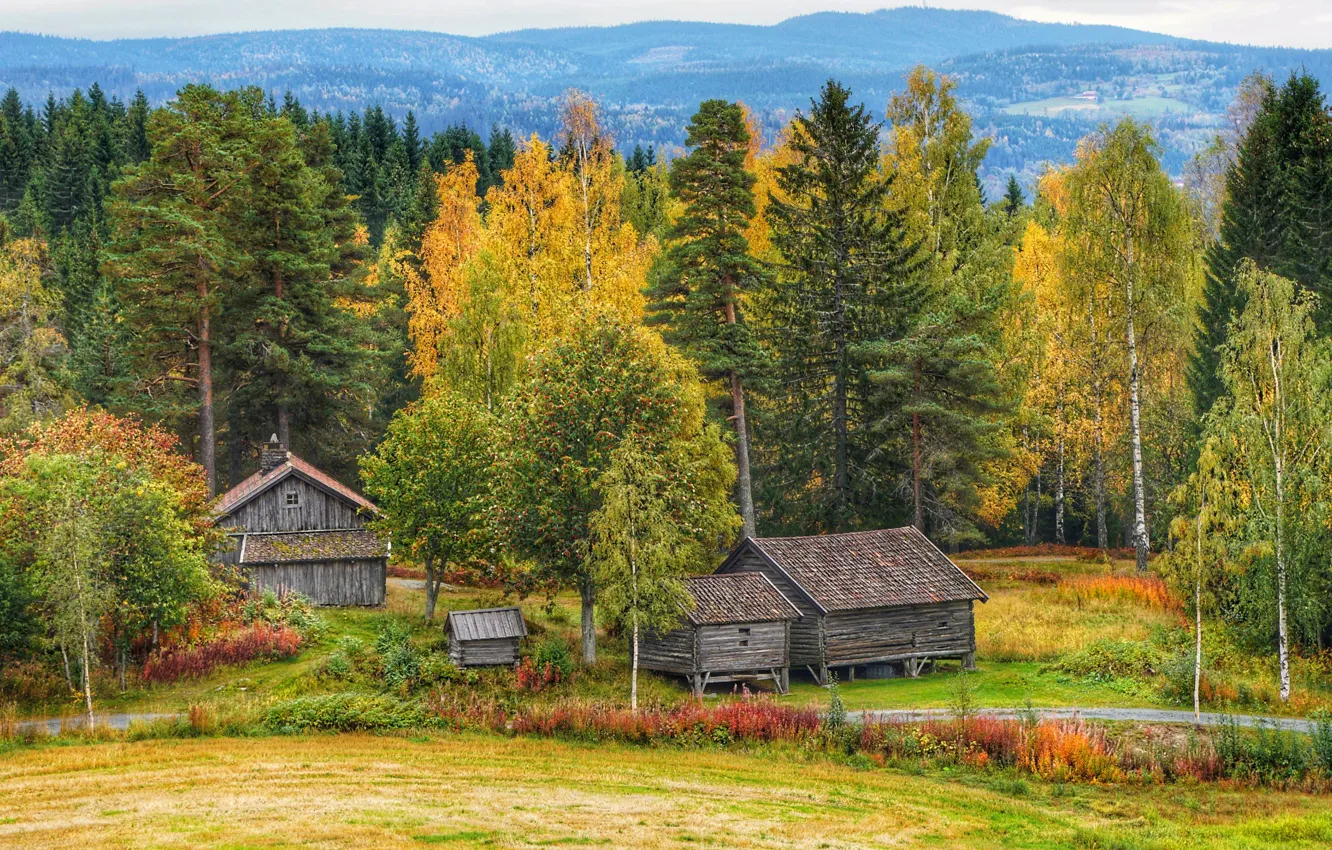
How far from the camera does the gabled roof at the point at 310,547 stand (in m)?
51.8

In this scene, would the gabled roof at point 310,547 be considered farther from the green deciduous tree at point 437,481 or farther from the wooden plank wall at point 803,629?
the wooden plank wall at point 803,629

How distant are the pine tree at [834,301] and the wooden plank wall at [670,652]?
54.4ft

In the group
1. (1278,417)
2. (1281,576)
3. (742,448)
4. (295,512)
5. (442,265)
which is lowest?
(1281,576)

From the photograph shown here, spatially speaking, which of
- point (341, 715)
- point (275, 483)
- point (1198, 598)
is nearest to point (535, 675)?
point (341, 715)

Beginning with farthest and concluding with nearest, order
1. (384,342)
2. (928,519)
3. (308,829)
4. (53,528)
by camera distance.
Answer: (384,342) → (928,519) → (53,528) → (308,829)

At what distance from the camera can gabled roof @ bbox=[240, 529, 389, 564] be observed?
5184cm

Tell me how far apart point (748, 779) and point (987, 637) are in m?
20.9

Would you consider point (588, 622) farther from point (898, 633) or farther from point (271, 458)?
point (271, 458)

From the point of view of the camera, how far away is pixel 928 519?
62875mm

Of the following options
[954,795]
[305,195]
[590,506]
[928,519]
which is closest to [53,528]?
[590,506]

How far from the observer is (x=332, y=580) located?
53.0 m

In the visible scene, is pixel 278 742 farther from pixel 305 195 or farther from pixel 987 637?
pixel 305 195

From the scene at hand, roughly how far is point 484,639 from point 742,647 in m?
8.53

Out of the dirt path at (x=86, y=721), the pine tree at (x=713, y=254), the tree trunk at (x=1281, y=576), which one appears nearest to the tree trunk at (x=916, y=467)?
the pine tree at (x=713, y=254)
